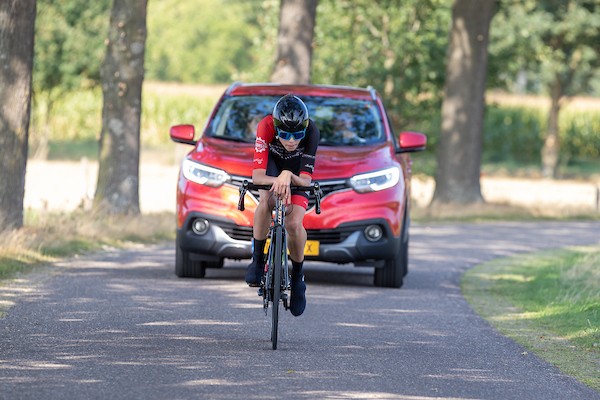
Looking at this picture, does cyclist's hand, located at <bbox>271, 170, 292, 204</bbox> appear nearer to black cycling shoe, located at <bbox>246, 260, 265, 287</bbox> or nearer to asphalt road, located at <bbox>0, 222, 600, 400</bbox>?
black cycling shoe, located at <bbox>246, 260, 265, 287</bbox>

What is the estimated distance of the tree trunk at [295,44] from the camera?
25859mm

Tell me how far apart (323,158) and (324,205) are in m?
0.56

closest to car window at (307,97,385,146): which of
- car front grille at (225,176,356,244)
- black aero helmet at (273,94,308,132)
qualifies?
car front grille at (225,176,356,244)

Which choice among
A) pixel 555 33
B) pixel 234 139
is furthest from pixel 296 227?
pixel 555 33

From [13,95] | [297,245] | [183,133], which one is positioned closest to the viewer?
[297,245]

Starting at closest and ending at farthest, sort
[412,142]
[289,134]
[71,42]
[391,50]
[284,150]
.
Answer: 1. [289,134]
2. [284,150]
3. [412,142]
4. [391,50]
5. [71,42]

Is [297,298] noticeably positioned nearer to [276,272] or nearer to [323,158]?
[276,272]

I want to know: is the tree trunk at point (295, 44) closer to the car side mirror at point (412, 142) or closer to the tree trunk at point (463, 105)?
the tree trunk at point (463, 105)

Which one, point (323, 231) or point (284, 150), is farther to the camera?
point (323, 231)

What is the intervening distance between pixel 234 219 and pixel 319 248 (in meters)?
0.86

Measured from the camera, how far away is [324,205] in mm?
14281

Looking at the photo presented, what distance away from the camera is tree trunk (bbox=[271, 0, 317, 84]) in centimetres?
2586

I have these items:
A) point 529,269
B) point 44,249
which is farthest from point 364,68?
point 44,249

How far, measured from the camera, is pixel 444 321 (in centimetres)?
1251
